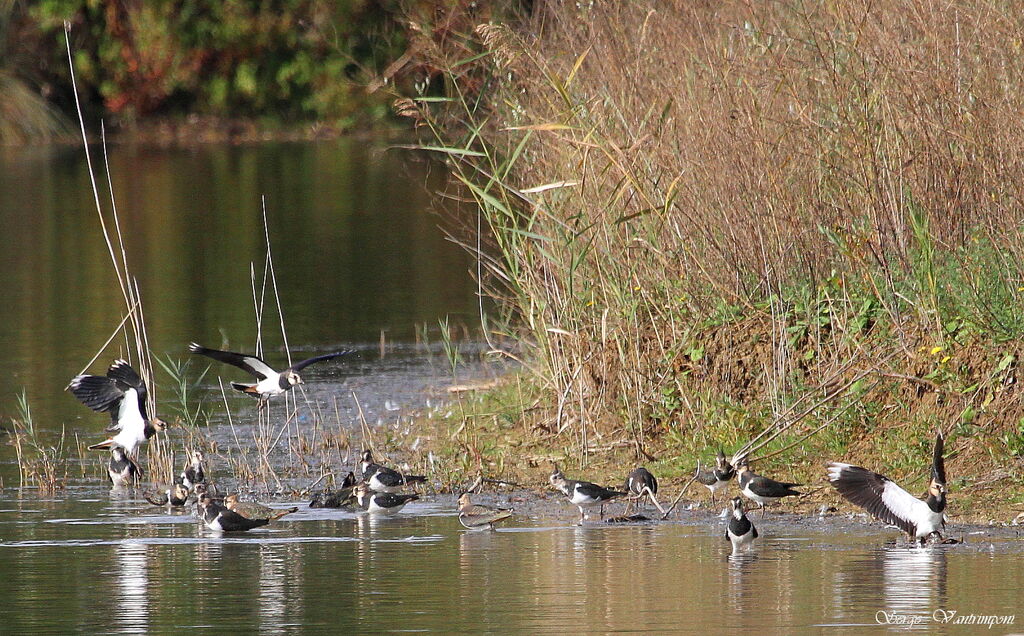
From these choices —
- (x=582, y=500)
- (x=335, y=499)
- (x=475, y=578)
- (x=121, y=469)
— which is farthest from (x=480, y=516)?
(x=121, y=469)

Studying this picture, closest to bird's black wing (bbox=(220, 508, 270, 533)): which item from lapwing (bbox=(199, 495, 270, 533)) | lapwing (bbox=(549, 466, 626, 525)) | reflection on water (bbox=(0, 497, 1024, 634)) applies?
lapwing (bbox=(199, 495, 270, 533))

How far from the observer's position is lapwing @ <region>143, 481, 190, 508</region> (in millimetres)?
10469

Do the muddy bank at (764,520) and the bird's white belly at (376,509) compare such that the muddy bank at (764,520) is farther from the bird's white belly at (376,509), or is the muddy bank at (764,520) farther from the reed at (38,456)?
the reed at (38,456)

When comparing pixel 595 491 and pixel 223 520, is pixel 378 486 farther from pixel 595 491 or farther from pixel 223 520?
pixel 595 491

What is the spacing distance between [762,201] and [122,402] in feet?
13.8

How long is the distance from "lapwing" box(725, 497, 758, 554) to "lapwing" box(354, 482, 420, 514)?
6.59 feet

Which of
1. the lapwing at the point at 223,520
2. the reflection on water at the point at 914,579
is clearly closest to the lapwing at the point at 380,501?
the lapwing at the point at 223,520

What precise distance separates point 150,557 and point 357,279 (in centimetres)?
1426

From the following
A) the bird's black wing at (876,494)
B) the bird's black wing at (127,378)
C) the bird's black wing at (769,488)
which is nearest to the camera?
the bird's black wing at (876,494)

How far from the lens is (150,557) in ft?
29.9

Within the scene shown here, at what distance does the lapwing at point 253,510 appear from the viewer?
10016mm

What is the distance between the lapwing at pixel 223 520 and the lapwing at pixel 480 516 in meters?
1.09

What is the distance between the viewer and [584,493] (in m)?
9.81

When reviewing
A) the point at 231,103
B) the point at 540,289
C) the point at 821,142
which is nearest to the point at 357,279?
the point at 540,289
